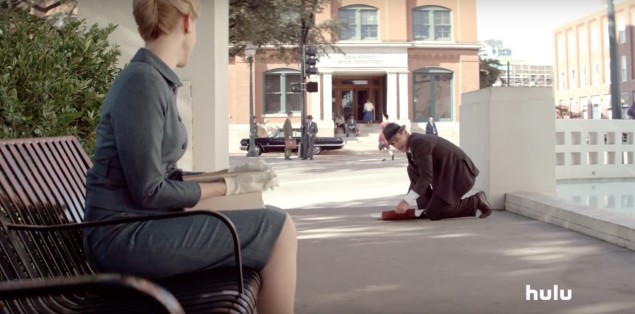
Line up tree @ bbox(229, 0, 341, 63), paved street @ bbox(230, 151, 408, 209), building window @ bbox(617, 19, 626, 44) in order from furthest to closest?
building window @ bbox(617, 19, 626, 44)
tree @ bbox(229, 0, 341, 63)
paved street @ bbox(230, 151, 408, 209)

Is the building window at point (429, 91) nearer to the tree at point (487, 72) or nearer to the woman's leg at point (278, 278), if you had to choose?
the tree at point (487, 72)

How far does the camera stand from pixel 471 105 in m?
8.82

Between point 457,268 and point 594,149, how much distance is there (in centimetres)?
807

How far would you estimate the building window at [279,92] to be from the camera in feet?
128

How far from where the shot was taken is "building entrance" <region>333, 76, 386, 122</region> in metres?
42.4

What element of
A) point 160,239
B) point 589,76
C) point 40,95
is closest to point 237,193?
point 160,239

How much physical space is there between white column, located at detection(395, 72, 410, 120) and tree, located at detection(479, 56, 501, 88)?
9948mm

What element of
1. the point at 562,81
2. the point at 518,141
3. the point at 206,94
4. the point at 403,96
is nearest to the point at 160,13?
the point at 206,94

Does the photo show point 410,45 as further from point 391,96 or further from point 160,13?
point 160,13

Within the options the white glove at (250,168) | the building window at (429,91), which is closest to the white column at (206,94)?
the white glove at (250,168)

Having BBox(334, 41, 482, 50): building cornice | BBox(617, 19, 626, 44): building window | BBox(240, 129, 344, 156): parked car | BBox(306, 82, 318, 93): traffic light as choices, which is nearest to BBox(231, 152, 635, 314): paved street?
BBox(306, 82, 318, 93): traffic light

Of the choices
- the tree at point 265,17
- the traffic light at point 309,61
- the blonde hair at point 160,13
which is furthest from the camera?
the traffic light at point 309,61

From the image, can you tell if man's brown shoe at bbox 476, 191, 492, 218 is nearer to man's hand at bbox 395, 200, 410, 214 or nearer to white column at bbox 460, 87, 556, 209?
white column at bbox 460, 87, 556, 209

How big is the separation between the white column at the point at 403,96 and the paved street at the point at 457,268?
31862mm
